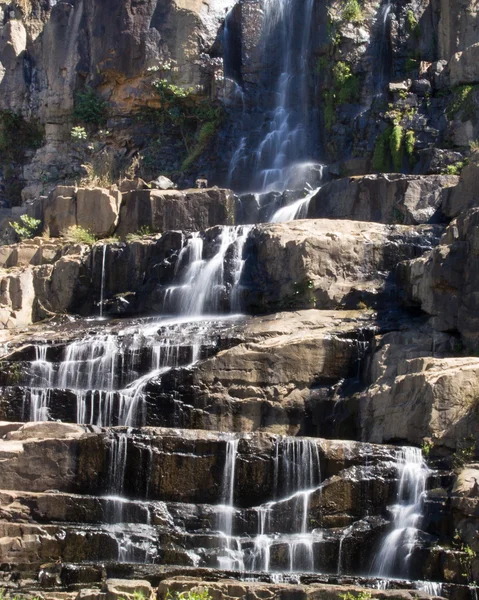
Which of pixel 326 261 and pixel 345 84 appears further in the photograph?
pixel 345 84

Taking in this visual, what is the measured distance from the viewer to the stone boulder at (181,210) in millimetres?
25156

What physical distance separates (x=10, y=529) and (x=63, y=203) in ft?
46.0

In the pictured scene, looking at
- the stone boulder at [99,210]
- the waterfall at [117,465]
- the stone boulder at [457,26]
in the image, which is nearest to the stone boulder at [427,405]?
the waterfall at [117,465]

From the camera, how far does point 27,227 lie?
88.7 feet

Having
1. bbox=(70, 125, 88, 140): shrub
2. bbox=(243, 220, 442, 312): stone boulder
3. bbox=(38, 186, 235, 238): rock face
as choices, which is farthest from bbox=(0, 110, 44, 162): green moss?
bbox=(243, 220, 442, 312): stone boulder

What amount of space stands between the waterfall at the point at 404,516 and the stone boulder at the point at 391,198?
29.5 feet

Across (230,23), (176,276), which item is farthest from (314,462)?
(230,23)

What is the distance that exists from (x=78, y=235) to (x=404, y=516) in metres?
14.2

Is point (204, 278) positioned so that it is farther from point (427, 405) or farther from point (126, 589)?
point (126, 589)

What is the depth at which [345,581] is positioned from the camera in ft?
41.7

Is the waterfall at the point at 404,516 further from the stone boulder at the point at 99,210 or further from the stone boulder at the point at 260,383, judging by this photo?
the stone boulder at the point at 99,210

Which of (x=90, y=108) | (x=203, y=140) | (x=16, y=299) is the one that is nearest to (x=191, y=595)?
(x=16, y=299)

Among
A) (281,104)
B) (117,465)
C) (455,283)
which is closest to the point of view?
(117,465)

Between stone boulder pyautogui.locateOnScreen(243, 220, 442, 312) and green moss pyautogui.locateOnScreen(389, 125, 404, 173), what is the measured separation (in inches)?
188
